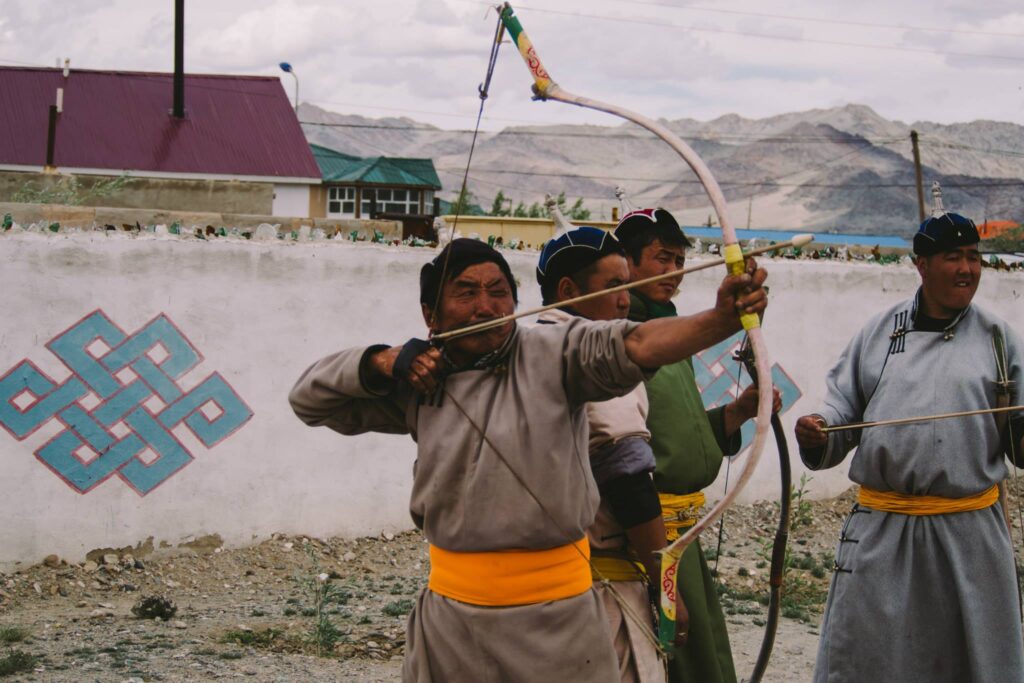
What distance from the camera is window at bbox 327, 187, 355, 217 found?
55.0 meters

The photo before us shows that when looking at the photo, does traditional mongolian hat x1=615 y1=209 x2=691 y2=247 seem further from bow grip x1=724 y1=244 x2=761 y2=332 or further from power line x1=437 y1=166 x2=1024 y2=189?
power line x1=437 y1=166 x2=1024 y2=189

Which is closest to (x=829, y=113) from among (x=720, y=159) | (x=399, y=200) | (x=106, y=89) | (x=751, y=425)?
(x=720, y=159)

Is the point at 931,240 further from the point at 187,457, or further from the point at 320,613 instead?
the point at 187,457

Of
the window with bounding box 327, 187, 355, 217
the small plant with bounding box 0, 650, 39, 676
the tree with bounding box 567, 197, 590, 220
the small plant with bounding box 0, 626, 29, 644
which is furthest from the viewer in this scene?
the window with bounding box 327, 187, 355, 217

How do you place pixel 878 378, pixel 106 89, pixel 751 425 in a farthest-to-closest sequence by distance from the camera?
1. pixel 106 89
2. pixel 751 425
3. pixel 878 378

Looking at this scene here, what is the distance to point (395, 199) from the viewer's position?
5612cm

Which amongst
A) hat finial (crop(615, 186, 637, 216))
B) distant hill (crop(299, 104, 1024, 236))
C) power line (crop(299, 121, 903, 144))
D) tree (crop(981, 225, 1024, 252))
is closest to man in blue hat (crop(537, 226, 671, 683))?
hat finial (crop(615, 186, 637, 216))

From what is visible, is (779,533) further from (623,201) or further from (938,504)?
(623,201)

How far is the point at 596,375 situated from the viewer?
8.49 ft

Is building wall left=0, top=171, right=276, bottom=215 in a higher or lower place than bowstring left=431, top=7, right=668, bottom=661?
higher

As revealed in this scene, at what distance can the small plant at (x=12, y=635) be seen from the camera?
5648 millimetres

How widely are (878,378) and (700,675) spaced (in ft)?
4.45

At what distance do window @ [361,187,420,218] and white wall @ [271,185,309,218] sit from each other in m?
23.7

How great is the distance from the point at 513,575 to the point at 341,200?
5374 centimetres
